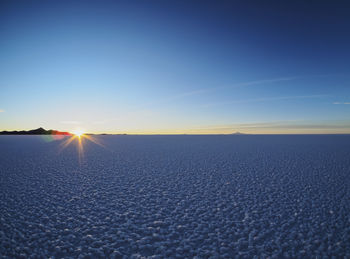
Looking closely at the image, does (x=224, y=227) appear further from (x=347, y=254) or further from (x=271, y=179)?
(x=271, y=179)

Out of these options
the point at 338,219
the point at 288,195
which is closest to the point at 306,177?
the point at 288,195

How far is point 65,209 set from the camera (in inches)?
250

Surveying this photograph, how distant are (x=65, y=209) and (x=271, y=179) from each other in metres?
9.95

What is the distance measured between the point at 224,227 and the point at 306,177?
809 cm

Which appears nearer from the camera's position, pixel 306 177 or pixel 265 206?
pixel 265 206

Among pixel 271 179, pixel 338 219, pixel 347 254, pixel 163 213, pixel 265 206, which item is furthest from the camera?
pixel 271 179

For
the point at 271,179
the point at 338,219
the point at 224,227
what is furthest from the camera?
the point at 271,179

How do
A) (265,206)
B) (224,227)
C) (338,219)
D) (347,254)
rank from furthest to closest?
(265,206)
(338,219)
(224,227)
(347,254)

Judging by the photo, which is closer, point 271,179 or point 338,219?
point 338,219

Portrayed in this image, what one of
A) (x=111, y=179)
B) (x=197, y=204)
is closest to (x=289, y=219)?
(x=197, y=204)

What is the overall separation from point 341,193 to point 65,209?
11.1m

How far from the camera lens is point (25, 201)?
7.04 meters

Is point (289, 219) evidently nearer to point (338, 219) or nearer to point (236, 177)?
point (338, 219)

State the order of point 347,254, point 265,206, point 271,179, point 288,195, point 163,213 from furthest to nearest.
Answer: point 271,179, point 288,195, point 265,206, point 163,213, point 347,254
